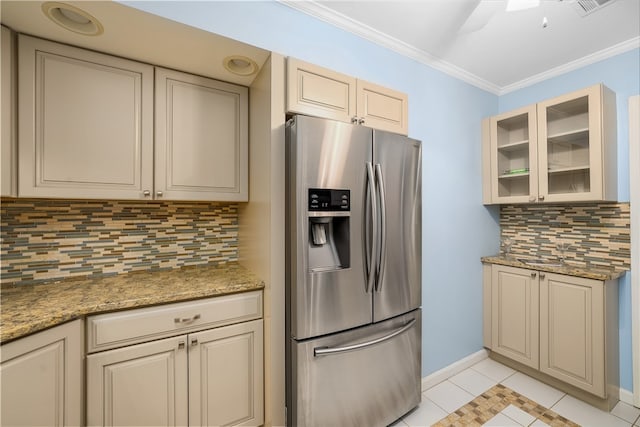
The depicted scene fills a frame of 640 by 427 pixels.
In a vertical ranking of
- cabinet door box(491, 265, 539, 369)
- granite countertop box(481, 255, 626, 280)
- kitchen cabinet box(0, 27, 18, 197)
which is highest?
kitchen cabinet box(0, 27, 18, 197)

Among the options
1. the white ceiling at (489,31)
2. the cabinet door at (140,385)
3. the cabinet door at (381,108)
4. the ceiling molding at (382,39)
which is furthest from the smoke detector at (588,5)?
the cabinet door at (140,385)

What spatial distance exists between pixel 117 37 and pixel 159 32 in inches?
9.0

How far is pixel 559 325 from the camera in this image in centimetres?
207

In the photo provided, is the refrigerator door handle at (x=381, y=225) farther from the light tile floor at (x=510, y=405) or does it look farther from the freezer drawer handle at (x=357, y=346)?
the light tile floor at (x=510, y=405)

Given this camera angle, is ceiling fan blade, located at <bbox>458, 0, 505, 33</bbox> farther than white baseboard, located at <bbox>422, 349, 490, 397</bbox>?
No

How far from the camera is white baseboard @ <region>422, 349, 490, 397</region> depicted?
2184 millimetres

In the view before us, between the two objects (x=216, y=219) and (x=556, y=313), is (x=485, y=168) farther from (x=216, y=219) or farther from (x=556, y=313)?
(x=216, y=219)

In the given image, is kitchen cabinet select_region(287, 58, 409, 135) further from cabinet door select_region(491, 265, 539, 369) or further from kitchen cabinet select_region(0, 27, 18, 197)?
cabinet door select_region(491, 265, 539, 369)

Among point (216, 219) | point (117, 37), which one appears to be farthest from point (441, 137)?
point (117, 37)

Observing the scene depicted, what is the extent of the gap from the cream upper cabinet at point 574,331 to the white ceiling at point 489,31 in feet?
5.81

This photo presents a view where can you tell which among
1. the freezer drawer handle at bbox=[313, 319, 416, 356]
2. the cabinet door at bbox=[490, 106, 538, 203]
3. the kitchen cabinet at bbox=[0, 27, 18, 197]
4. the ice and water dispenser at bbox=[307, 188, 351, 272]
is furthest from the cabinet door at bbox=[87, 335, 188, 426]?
the cabinet door at bbox=[490, 106, 538, 203]

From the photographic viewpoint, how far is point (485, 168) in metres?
2.64

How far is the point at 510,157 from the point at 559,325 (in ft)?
4.95

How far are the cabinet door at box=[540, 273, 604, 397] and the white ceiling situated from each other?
1.77m
